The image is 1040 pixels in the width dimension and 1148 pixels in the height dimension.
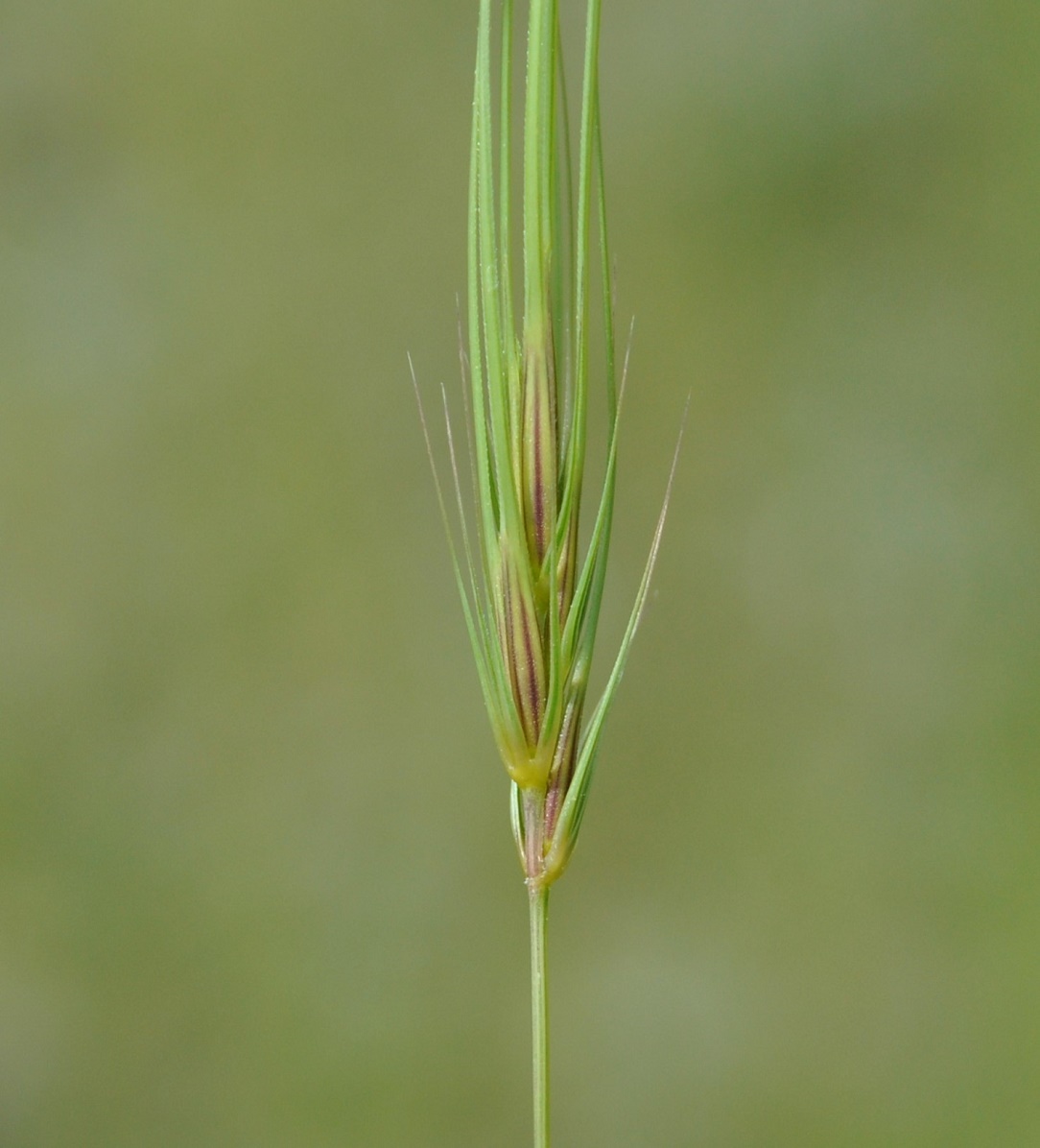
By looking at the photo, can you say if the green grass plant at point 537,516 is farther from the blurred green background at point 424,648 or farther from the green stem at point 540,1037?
the blurred green background at point 424,648

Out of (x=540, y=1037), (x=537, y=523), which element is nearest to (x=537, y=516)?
(x=537, y=523)

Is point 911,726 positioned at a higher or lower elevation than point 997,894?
higher

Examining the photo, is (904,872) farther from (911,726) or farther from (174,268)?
(174,268)

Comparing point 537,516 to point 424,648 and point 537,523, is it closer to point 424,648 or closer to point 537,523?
point 537,523

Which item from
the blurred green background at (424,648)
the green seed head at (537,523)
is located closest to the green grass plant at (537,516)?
the green seed head at (537,523)

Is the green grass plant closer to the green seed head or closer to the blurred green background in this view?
the green seed head

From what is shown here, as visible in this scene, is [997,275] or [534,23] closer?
[534,23]

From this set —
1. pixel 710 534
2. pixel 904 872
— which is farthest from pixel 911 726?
pixel 710 534

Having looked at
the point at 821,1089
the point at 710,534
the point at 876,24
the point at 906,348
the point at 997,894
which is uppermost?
the point at 876,24
